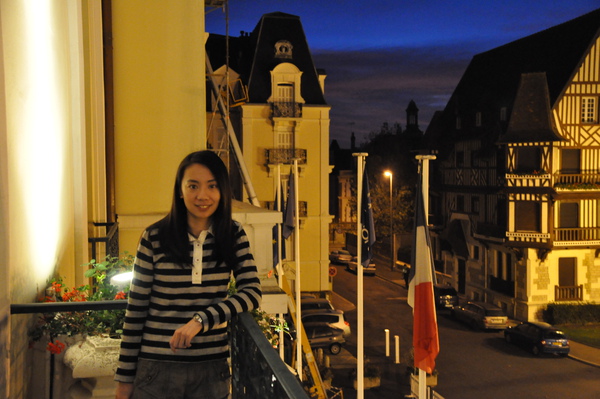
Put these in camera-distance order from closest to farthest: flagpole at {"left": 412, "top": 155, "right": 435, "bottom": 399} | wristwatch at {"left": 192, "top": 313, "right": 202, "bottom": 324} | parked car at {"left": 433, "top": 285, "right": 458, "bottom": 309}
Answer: wristwatch at {"left": 192, "top": 313, "right": 202, "bottom": 324}, flagpole at {"left": 412, "top": 155, "right": 435, "bottom": 399}, parked car at {"left": 433, "top": 285, "right": 458, "bottom": 309}

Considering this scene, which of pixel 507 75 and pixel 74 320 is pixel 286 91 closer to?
pixel 507 75

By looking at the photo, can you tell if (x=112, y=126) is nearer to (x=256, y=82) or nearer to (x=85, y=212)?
(x=85, y=212)

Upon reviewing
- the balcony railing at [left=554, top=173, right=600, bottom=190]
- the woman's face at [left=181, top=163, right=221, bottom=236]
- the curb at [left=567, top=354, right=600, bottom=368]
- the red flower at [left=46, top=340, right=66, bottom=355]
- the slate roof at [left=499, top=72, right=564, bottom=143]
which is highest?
the slate roof at [left=499, top=72, right=564, bottom=143]

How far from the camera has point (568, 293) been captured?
1130 inches

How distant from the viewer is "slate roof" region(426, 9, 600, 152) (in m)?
28.7

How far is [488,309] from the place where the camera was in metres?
26.8

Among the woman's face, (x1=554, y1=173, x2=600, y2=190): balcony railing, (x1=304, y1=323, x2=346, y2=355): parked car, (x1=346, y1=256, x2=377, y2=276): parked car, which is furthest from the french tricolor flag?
(x1=346, y1=256, x2=377, y2=276): parked car

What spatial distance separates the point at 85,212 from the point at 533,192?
2485 centimetres

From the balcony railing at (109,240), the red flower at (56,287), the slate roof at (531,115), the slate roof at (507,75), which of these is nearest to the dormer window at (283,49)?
the slate roof at (507,75)

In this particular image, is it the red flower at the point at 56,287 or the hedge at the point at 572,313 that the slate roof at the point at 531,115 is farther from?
the red flower at the point at 56,287

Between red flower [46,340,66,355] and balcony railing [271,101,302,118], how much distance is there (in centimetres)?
2621

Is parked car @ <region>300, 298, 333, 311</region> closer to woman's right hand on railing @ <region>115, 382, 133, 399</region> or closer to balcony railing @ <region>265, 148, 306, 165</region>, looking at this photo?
balcony railing @ <region>265, 148, 306, 165</region>

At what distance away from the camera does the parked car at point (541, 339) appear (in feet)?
75.6

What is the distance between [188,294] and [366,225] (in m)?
9.88
